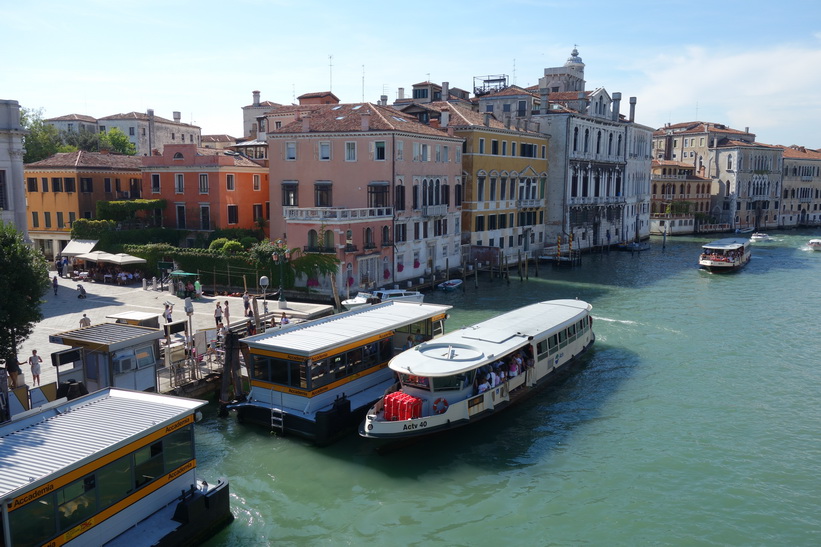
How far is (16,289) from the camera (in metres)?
15.8

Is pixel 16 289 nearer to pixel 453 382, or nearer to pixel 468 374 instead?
pixel 453 382

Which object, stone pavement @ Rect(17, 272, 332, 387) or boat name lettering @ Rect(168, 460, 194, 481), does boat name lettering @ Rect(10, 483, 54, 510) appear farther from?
stone pavement @ Rect(17, 272, 332, 387)

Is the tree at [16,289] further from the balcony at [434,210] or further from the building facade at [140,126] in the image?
the building facade at [140,126]

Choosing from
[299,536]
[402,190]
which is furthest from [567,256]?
[299,536]

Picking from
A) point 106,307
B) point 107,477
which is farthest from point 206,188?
point 107,477

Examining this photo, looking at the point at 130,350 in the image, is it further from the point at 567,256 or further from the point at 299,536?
the point at 567,256

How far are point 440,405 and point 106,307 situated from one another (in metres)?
18.4

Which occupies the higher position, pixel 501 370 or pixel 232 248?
pixel 232 248

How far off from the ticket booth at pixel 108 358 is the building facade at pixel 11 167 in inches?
732

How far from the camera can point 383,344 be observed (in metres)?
18.8

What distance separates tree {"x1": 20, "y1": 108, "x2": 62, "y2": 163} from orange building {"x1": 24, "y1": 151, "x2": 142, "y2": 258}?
1061 centimetres

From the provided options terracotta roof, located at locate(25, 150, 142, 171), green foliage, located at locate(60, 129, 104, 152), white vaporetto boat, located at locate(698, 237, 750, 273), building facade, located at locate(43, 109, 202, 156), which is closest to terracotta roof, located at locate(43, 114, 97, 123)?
building facade, located at locate(43, 109, 202, 156)

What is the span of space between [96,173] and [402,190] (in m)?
20.3

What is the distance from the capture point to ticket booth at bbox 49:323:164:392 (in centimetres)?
1602
